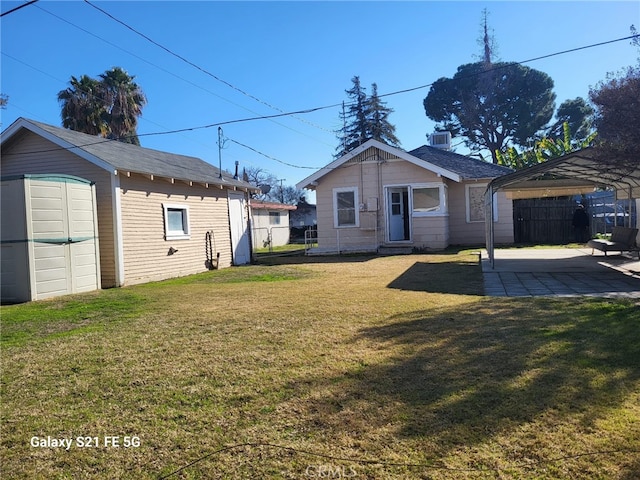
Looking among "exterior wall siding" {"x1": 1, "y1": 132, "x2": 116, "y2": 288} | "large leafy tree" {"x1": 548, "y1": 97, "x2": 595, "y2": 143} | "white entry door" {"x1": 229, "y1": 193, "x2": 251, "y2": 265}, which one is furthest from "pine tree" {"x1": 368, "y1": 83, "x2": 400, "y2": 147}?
"exterior wall siding" {"x1": 1, "y1": 132, "x2": 116, "y2": 288}

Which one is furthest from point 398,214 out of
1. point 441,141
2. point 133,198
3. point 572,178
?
point 133,198

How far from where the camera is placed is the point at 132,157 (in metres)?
12.6

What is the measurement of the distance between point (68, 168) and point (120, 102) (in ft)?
50.8

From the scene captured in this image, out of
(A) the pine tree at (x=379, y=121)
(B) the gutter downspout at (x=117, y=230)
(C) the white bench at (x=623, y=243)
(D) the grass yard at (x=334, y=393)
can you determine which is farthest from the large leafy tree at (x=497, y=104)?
(D) the grass yard at (x=334, y=393)

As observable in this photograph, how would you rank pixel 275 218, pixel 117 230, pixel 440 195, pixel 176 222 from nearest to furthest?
pixel 117 230 → pixel 176 222 → pixel 440 195 → pixel 275 218

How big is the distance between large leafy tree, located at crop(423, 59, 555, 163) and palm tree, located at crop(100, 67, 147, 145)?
22.6 metres

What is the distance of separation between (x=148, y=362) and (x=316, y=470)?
2.58 m

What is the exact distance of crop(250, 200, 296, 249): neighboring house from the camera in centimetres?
2591

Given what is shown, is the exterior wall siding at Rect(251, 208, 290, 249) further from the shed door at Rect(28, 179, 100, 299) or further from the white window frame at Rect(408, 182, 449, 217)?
the shed door at Rect(28, 179, 100, 299)

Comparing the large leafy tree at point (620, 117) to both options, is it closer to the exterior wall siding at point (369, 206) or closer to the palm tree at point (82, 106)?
the exterior wall siding at point (369, 206)

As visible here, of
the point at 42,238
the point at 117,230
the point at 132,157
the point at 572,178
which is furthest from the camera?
the point at 572,178

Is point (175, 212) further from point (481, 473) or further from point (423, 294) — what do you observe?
point (481, 473)

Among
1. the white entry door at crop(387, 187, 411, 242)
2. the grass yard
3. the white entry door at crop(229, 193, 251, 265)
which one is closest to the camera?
the grass yard

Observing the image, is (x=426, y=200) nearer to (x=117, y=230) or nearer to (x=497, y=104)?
(x=117, y=230)
